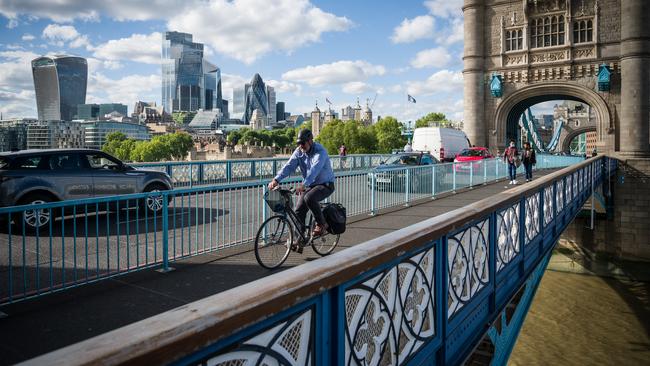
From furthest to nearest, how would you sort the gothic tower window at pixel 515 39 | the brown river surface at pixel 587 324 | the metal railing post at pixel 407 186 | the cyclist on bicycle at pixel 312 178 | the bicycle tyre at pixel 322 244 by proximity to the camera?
the gothic tower window at pixel 515 39 → the brown river surface at pixel 587 324 → the metal railing post at pixel 407 186 → the bicycle tyre at pixel 322 244 → the cyclist on bicycle at pixel 312 178

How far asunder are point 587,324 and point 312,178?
18.1 metres

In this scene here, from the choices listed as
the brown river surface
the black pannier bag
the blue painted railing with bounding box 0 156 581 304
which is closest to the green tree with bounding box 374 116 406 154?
the brown river surface

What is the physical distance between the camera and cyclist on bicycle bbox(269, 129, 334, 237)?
693cm

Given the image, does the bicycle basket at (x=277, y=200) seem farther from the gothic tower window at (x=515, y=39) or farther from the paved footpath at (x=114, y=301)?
the gothic tower window at (x=515, y=39)

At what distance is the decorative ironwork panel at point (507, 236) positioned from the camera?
5.38m

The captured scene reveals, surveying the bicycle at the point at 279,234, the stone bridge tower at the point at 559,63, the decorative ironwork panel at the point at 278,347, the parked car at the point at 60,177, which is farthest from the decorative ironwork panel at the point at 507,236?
the stone bridge tower at the point at 559,63

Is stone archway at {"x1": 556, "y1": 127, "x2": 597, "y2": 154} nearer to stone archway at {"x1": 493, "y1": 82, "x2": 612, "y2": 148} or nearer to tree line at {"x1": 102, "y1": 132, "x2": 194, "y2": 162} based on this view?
stone archway at {"x1": 493, "y1": 82, "x2": 612, "y2": 148}

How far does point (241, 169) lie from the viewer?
67.2ft

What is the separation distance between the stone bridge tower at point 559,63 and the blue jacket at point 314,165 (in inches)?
1126

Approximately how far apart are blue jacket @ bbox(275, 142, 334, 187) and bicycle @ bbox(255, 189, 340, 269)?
36 centimetres

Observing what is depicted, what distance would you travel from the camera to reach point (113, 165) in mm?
10953

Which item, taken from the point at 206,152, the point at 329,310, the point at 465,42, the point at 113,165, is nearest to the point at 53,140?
the point at 206,152

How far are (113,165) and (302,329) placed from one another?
1004cm

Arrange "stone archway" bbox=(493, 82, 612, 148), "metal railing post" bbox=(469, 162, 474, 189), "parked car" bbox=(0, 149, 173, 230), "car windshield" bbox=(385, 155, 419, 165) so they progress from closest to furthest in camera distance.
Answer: "parked car" bbox=(0, 149, 173, 230) → "metal railing post" bbox=(469, 162, 474, 189) → "car windshield" bbox=(385, 155, 419, 165) → "stone archway" bbox=(493, 82, 612, 148)
